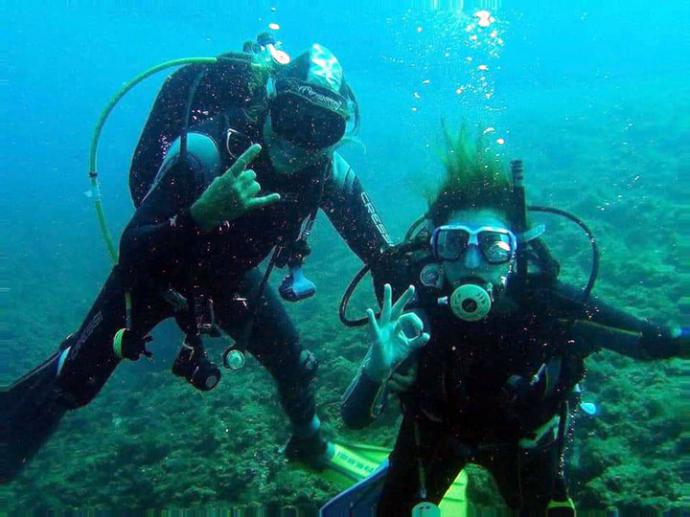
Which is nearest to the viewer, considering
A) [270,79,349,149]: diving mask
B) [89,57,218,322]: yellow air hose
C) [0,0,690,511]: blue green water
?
[270,79,349,149]: diving mask

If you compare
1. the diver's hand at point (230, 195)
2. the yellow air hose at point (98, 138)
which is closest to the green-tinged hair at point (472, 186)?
the diver's hand at point (230, 195)

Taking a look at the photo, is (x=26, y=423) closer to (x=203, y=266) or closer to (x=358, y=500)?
(x=203, y=266)

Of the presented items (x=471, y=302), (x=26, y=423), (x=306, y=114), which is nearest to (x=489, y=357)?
(x=471, y=302)

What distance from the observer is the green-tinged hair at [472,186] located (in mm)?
Answer: 3379

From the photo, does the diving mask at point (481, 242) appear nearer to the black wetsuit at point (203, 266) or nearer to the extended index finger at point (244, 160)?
the black wetsuit at point (203, 266)

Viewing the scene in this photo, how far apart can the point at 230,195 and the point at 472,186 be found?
5.70ft

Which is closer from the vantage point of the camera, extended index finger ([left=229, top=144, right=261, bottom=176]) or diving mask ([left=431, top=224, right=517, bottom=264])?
extended index finger ([left=229, top=144, right=261, bottom=176])

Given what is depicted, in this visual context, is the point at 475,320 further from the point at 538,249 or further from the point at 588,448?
the point at 588,448

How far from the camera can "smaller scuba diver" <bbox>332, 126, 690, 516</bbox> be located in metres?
2.70

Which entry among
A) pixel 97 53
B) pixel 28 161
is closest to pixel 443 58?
pixel 28 161

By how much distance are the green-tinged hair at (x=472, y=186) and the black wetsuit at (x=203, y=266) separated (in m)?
0.77

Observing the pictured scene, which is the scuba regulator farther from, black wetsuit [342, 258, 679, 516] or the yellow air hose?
the yellow air hose

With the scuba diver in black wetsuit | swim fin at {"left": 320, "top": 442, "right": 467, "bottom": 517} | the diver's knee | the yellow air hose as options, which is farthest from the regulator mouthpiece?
the diver's knee

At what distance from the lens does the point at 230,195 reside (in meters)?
2.84
